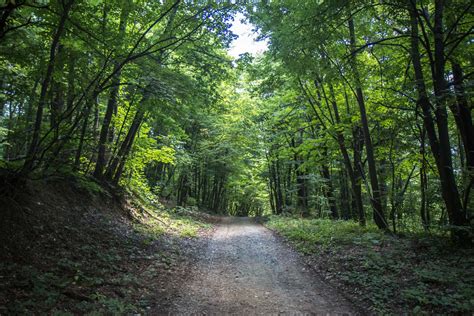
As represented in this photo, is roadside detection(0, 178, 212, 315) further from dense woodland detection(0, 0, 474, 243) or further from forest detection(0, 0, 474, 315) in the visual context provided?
dense woodland detection(0, 0, 474, 243)

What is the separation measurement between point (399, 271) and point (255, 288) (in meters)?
3.13

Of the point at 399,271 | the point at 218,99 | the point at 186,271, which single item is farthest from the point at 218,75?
the point at 399,271

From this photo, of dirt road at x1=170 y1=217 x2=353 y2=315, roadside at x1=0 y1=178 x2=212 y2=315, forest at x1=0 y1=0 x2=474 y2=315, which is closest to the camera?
roadside at x1=0 y1=178 x2=212 y2=315

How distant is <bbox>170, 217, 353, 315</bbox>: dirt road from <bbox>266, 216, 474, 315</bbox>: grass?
52 centimetres

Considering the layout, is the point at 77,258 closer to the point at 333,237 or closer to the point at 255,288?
the point at 255,288

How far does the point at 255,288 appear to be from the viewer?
19.7 feet

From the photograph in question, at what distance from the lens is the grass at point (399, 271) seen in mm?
4738

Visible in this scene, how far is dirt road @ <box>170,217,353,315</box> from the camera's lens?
5.00 meters

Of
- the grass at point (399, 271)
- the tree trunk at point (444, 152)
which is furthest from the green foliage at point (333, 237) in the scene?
the tree trunk at point (444, 152)

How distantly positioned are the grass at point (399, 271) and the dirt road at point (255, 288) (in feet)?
1.71

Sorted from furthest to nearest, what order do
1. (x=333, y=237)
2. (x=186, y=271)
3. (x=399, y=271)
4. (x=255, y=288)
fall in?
(x=333, y=237) < (x=186, y=271) < (x=399, y=271) < (x=255, y=288)

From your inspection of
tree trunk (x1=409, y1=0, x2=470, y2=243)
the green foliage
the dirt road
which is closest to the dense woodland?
tree trunk (x1=409, y1=0, x2=470, y2=243)

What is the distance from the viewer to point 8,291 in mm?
4039

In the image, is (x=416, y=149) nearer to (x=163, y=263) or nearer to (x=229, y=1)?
(x=229, y=1)
